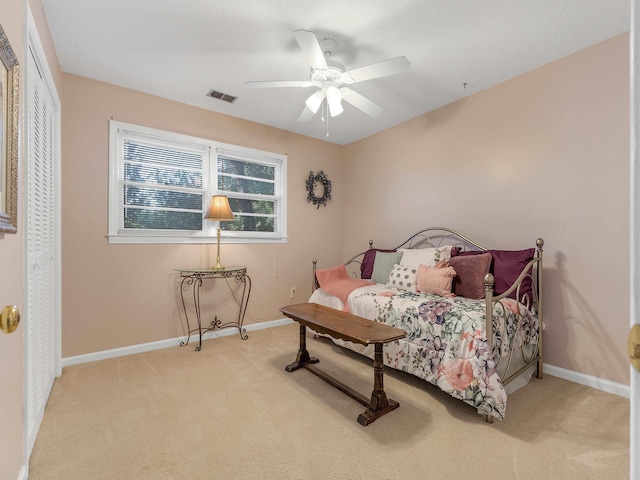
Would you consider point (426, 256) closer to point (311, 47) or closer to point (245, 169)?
point (311, 47)

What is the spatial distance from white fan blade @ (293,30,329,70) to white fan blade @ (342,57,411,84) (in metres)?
0.20

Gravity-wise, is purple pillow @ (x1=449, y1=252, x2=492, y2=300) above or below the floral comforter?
above

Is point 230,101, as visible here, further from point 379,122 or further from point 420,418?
point 420,418

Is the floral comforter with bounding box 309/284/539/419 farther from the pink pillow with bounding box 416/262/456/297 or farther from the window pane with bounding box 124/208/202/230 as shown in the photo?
the window pane with bounding box 124/208/202/230

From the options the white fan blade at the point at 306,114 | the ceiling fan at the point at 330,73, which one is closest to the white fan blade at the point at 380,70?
the ceiling fan at the point at 330,73

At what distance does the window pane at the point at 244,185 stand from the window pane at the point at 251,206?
12cm

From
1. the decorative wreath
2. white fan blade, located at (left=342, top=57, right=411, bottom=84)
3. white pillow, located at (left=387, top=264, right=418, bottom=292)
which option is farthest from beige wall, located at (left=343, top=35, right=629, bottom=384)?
the decorative wreath

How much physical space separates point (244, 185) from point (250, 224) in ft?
1.54

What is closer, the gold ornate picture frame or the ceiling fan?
the gold ornate picture frame

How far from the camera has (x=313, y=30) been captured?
2299 mm

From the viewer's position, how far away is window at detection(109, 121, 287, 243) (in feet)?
10.3

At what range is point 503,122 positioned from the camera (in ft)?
Result: 9.82

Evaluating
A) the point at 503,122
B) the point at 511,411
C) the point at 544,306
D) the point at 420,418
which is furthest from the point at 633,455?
the point at 503,122

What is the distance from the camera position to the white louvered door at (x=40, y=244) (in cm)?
176
